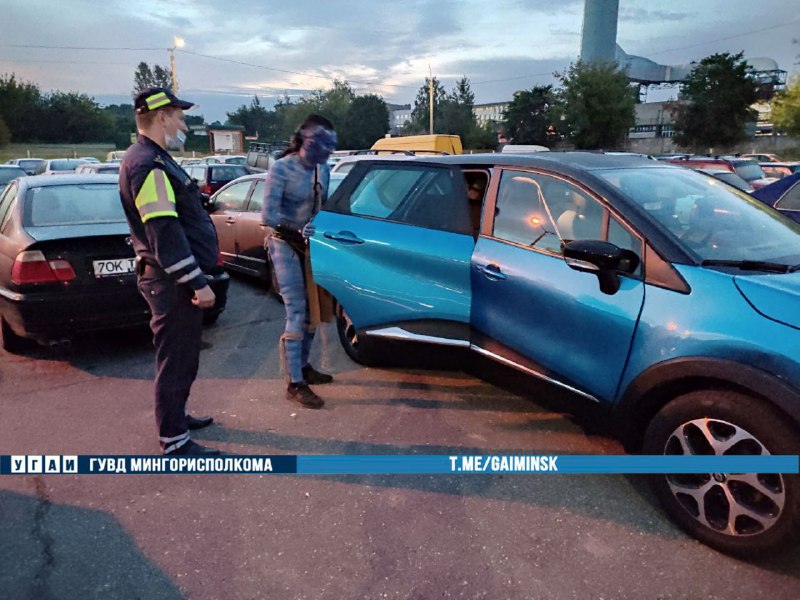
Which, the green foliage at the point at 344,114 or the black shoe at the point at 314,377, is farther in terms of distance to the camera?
the green foliage at the point at 344,114

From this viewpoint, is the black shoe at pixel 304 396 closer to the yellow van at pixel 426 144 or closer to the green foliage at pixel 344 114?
the yellow van at pixel 426 144

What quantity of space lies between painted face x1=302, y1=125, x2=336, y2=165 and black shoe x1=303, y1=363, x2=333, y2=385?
1542 mm

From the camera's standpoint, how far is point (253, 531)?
2598 millimetres

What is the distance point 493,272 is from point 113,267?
3.02 metres

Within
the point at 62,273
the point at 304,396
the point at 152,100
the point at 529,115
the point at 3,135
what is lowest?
the point at 304,396

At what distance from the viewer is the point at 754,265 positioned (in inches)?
98.2

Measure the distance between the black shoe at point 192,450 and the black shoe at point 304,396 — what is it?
0.74m

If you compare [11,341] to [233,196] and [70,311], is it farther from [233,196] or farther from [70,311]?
[233,196]

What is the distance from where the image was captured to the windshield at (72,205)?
4668mm

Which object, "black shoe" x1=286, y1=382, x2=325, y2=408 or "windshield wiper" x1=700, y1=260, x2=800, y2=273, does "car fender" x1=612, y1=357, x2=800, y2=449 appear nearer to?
"windshield wiper" x1=700, y1=260, x2=800, y2=273

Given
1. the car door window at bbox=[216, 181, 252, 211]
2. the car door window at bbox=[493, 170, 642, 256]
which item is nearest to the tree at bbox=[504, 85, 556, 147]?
the car door window at bbox=[216, 181, 252, 211]

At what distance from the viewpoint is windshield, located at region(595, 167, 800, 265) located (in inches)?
106

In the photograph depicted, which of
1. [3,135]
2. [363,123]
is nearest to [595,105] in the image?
[363,123]

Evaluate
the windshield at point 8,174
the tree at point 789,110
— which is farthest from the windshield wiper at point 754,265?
the tree at point 789,110
